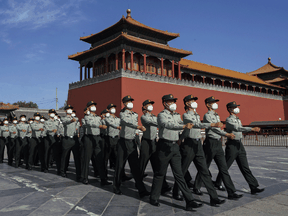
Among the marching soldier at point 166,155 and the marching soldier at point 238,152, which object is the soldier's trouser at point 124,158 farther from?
the marching soldier at point 238,152

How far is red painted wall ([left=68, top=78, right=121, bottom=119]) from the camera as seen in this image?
17.0 m

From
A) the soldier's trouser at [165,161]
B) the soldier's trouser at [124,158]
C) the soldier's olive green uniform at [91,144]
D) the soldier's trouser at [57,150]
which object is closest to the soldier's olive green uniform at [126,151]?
the soldier's trouser at [124,158]

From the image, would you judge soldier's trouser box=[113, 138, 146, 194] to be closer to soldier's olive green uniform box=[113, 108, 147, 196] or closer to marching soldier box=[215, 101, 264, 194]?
soldier's olive green uniform box=[113, 108, 147, 196]

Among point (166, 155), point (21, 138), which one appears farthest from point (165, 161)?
point (21, 138)

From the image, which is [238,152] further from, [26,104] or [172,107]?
[26,104]

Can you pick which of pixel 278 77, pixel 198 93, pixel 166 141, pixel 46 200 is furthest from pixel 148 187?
pixel 278 77

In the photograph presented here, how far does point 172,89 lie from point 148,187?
1535cm

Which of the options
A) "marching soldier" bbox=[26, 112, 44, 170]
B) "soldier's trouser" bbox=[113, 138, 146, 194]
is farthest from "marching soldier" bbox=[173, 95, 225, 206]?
"marching soldier" bbox=[26, 112, 44, 170]

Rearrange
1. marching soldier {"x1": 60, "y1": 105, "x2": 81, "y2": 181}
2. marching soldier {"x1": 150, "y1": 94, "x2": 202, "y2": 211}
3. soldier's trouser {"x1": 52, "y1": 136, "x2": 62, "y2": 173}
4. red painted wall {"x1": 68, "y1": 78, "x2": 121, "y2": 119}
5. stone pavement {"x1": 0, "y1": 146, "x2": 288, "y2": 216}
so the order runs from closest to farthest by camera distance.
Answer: stone pavement {"x1": 0, "y1": 146, "x2": 288, "y2": 216} → marching soldier {"x1": 150, "y1": 94, "x2": 202, "y2": 211} → marching soldier {"x1": 60, "y1": 105, "x2": 81, "y2": 181} → soldier's trouser {"x1": 52, "y1": 136, "x2": 62, "y2": 173} → red painted wall {"x1": 68, "y1": 78, "x2": 121, "y2": 119}

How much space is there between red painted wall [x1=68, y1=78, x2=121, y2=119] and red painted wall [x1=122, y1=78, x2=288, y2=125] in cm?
73

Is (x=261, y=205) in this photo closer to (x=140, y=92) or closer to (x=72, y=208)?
(x=72, y=208)

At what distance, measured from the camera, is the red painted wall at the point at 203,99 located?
57.1 ft

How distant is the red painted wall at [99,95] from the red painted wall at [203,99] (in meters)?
0.73

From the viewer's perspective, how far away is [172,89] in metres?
19.4
